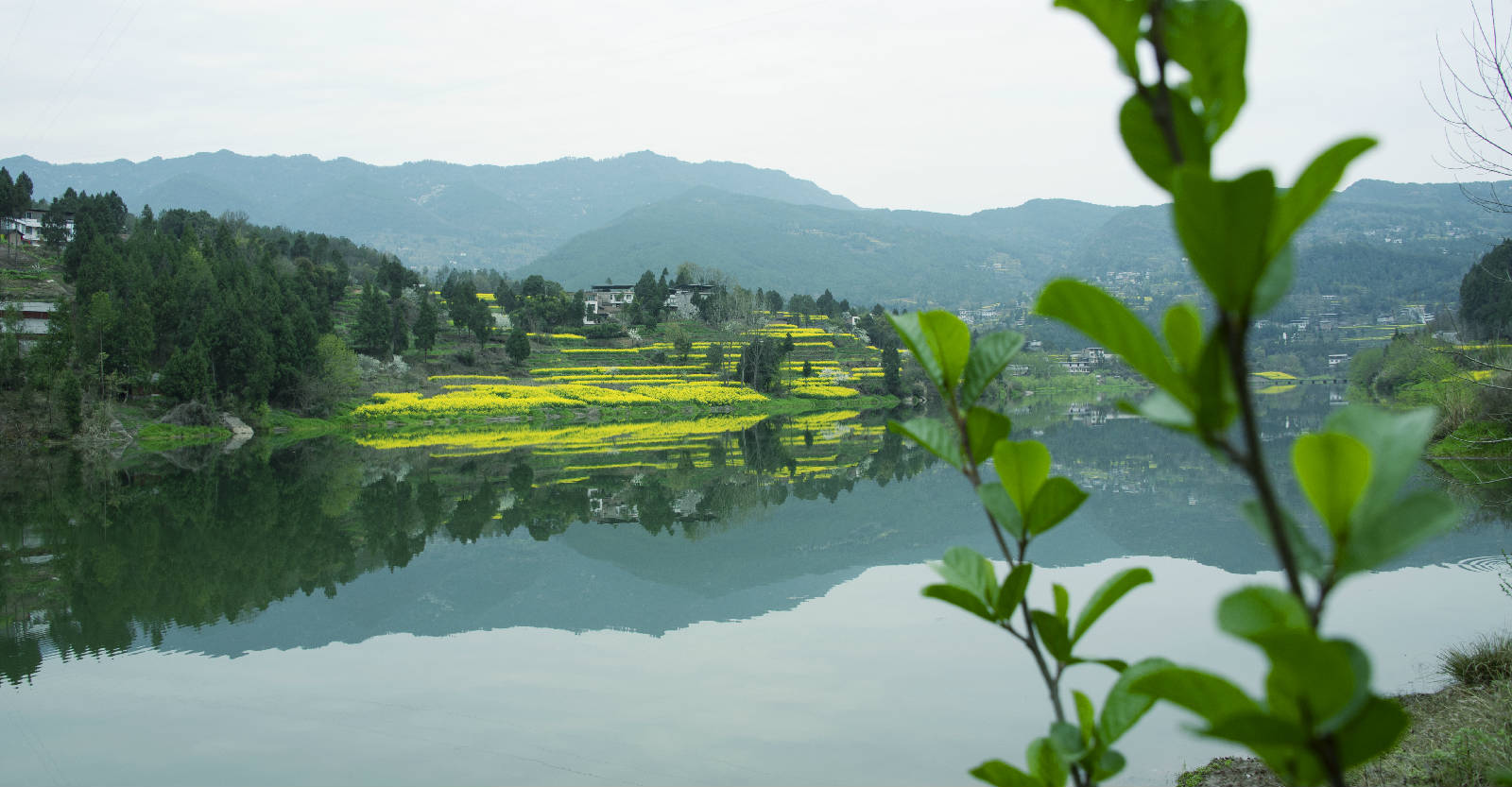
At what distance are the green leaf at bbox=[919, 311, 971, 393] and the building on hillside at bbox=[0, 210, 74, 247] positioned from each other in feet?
164

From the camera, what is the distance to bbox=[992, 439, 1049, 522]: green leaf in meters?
0.86

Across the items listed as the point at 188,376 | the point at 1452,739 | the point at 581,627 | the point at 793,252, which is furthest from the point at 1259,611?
the point at 793,252

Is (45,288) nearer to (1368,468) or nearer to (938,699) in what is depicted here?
(938,699)

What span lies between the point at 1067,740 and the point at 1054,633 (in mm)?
124

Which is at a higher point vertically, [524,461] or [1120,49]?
[1120,49]

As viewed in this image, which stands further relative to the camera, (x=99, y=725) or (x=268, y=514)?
(x=268, y=514)

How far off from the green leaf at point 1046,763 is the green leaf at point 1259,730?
478mm

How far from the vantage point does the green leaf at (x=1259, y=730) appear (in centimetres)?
43

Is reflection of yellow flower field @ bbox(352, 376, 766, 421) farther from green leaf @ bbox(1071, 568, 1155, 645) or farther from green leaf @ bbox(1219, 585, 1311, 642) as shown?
green leaf @ bbox(1219, 585, 1311, 642)

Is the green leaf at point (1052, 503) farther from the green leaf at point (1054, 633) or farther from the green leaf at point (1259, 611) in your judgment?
the green leaf at point (1259, 611)

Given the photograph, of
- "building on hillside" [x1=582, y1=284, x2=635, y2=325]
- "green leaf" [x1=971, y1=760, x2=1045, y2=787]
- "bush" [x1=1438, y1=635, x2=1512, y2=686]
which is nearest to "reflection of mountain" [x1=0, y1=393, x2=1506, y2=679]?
"bush" [x1=1438, y1=635, x2=1512, y2=686]

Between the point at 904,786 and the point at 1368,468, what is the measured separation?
4.04 meters

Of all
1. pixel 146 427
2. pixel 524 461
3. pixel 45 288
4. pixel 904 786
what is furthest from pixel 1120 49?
pixel 45 288

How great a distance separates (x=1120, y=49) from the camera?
21.1 inches
